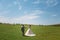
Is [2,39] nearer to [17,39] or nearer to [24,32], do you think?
[17,39]

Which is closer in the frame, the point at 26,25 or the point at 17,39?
the point at 17,39

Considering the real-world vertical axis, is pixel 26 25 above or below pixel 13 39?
above

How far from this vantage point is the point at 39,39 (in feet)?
34.2

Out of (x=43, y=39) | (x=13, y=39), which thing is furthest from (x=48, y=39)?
(x=13, y=39)

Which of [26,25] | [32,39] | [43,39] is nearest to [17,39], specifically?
[32,39]

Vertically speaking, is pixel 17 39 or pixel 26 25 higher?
pixel 26 25

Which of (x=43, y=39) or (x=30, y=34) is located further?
(x=30, y=34)

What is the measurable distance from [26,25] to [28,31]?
0.50m

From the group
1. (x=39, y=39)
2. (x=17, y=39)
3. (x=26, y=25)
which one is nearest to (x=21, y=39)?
(x=17, y=39)

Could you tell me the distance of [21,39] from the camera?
33.6 feet

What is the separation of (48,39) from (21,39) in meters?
1.67

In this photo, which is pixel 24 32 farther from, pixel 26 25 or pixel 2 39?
pixel 2 39

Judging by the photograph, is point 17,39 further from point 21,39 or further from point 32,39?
point 32,39

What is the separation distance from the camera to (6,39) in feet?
33.7
